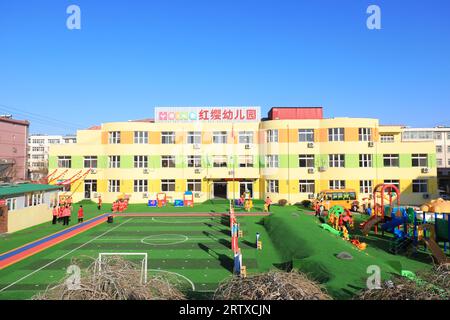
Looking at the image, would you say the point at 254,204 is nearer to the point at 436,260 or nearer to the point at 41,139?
the point at 436,260

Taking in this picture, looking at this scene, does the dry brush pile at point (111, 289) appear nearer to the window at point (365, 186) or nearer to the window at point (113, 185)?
the window at point (365, 186)

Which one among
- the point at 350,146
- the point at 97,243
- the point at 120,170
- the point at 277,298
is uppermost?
the point at 350,146

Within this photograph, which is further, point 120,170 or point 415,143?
point 120,170

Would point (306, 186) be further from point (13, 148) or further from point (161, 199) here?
point (13, 148)

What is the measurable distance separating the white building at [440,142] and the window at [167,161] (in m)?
54.0

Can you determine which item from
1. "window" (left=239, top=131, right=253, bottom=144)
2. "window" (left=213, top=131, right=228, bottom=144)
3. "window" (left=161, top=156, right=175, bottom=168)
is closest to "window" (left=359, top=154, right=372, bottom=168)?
"window" (left=239, top=131, right=253, bottom=144)

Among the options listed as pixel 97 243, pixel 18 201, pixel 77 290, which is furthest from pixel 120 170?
pixel 77 290

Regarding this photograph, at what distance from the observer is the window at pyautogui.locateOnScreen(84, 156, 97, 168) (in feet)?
142

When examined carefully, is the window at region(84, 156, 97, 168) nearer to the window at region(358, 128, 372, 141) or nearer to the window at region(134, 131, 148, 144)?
the window at region(134, 131, 148, 144)

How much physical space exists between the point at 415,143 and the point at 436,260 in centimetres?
2778

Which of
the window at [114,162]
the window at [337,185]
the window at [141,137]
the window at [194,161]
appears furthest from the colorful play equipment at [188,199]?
the window at [337,185]

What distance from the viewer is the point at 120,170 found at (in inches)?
1668

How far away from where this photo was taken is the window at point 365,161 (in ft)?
130

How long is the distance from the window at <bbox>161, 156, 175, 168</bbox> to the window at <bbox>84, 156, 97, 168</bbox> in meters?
9.46
